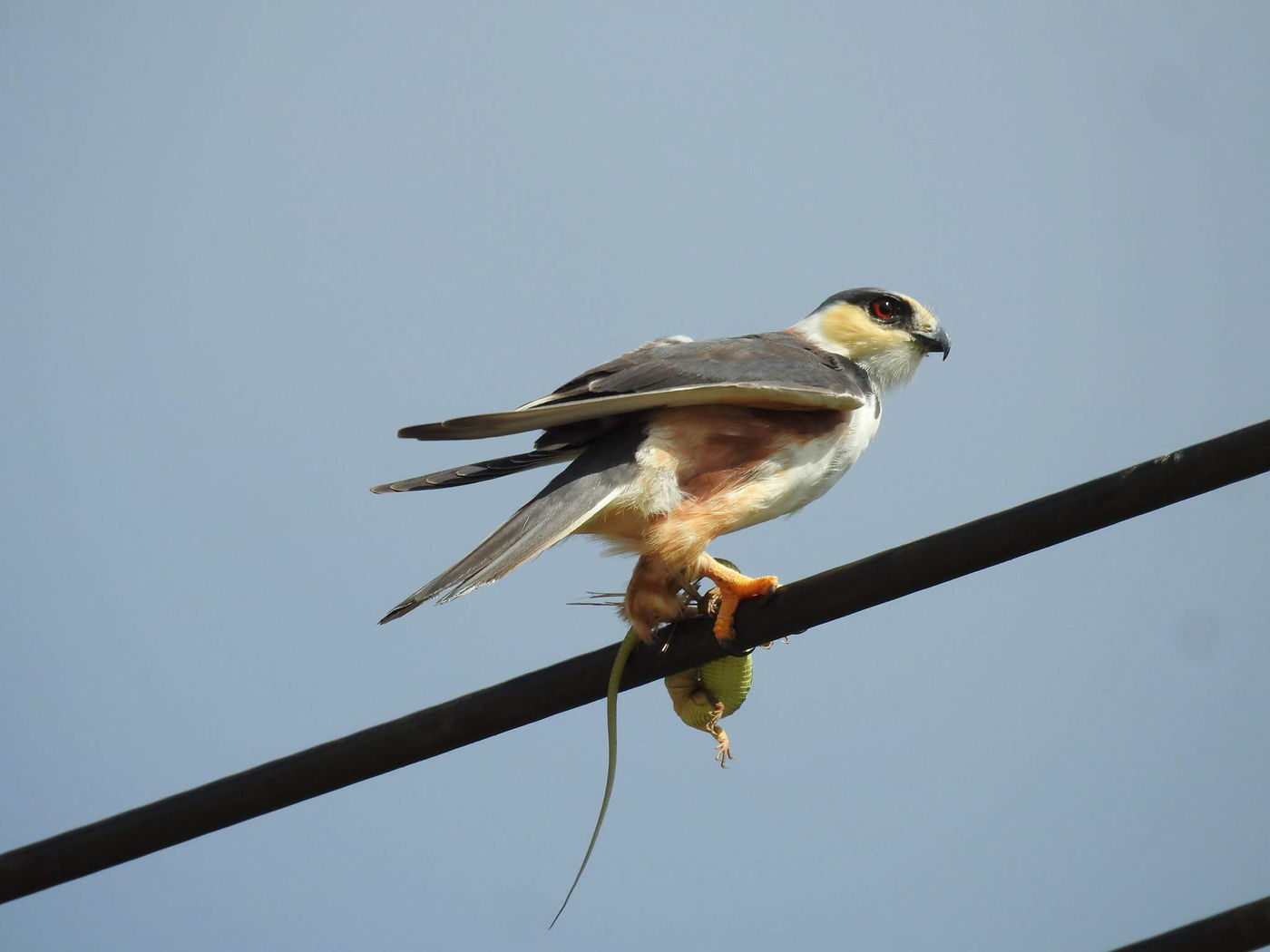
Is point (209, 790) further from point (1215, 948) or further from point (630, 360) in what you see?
point (1215, 948)

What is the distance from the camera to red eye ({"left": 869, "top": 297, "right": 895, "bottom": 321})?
4.69 metres

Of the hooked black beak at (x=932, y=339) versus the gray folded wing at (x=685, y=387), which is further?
the hooked black beak at (x=932, y=339)

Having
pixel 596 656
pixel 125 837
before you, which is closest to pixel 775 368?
pixel 596 656

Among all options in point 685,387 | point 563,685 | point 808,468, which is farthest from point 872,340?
point 563,685

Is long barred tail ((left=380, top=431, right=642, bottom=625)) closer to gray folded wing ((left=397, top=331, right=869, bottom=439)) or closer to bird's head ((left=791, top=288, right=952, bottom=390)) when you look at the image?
gray folded wing ((left=397, top=331, right=869, bottom=439))

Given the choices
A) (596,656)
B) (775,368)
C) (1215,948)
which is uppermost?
(775,368)

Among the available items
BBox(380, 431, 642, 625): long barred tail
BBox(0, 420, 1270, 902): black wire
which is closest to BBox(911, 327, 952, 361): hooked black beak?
BBox(380, 431, 642, 625): long barred tail

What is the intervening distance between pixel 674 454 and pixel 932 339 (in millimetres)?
1535

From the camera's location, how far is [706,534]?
3445 mm

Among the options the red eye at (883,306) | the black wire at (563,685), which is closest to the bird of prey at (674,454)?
the black wire at (563,685)

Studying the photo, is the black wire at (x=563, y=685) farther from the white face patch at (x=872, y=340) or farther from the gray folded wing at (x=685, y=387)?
the white face patch at (x=872, y=340)

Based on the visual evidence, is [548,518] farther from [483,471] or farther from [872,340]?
[872,340]

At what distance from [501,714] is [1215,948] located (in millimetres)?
1411

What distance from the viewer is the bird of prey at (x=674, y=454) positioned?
326 cm
